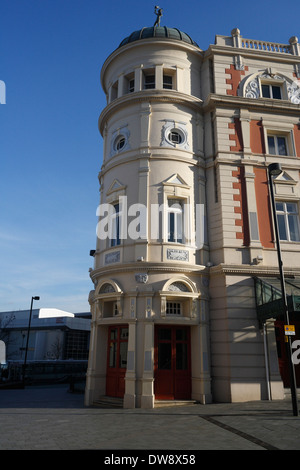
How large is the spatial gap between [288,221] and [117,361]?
1087cm

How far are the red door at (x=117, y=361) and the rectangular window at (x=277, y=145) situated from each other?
1237 cm

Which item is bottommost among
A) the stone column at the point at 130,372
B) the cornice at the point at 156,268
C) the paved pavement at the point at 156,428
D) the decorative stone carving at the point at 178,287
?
the paved pavement at the point at 156,428

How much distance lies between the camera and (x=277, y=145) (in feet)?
65.5

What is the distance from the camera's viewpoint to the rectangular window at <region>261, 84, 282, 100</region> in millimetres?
20906

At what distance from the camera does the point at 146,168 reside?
17.8 metres

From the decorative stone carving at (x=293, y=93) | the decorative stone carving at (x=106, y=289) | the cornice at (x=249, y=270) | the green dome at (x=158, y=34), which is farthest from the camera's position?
the decorative stone carving at (x=293, y=93)

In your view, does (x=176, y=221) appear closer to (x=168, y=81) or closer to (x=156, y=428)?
(x=168, y=81)

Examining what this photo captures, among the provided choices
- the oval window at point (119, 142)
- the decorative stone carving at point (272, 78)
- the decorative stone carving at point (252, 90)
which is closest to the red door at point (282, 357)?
the oval window at point (119, 142)

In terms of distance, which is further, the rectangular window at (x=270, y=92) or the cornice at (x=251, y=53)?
the rectangular window at (x=270, y=92)

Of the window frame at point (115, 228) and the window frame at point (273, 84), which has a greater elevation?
the window frame at point (273, 84)

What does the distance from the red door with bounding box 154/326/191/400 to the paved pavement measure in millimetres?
1043

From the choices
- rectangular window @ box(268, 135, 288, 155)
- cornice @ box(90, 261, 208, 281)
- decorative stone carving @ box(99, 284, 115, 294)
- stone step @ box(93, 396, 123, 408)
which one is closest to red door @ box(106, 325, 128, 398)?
stone step @ box(93, 396, 123, 408)

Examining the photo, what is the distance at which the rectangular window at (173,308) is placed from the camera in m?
16.6

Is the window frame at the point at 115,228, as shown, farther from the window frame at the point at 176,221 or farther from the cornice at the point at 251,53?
the cornice at the point at 251,53
